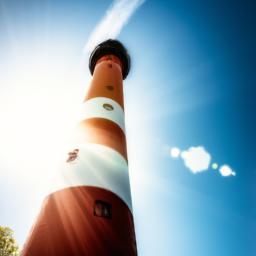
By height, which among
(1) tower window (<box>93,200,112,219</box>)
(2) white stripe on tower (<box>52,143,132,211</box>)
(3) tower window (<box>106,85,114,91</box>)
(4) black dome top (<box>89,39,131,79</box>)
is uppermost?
(4) black dome top (<box>89,39,131,79</box>)

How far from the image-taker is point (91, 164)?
353 centimetres

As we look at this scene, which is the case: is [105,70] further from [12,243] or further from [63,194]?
[12,243]

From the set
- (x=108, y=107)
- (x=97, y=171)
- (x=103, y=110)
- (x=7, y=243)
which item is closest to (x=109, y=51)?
(x=108, y=107)

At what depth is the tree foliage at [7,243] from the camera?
47.6 ft

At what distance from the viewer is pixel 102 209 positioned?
2.95m

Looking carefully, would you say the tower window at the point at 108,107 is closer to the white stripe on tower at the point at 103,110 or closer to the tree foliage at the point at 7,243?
the white stripe on tower at the point at 103,110

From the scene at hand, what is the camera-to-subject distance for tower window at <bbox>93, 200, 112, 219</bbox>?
287 centimetres

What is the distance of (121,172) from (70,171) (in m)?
0.87

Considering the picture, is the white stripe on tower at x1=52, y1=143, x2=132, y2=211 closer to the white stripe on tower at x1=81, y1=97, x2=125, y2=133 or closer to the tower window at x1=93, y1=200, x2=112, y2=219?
the tower window at x1=93, y1=200, x2=112, y2=219

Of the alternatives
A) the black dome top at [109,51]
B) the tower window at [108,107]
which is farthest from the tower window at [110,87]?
the black dome top at [109,51]

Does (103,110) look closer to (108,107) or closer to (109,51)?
(108,107)

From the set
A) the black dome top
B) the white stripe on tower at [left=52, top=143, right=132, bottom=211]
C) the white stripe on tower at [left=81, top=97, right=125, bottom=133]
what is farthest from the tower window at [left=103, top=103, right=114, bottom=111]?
the black dome top

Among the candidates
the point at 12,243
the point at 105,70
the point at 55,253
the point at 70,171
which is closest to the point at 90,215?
the point at 55,253

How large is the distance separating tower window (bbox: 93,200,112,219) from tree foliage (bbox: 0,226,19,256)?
15.5m
